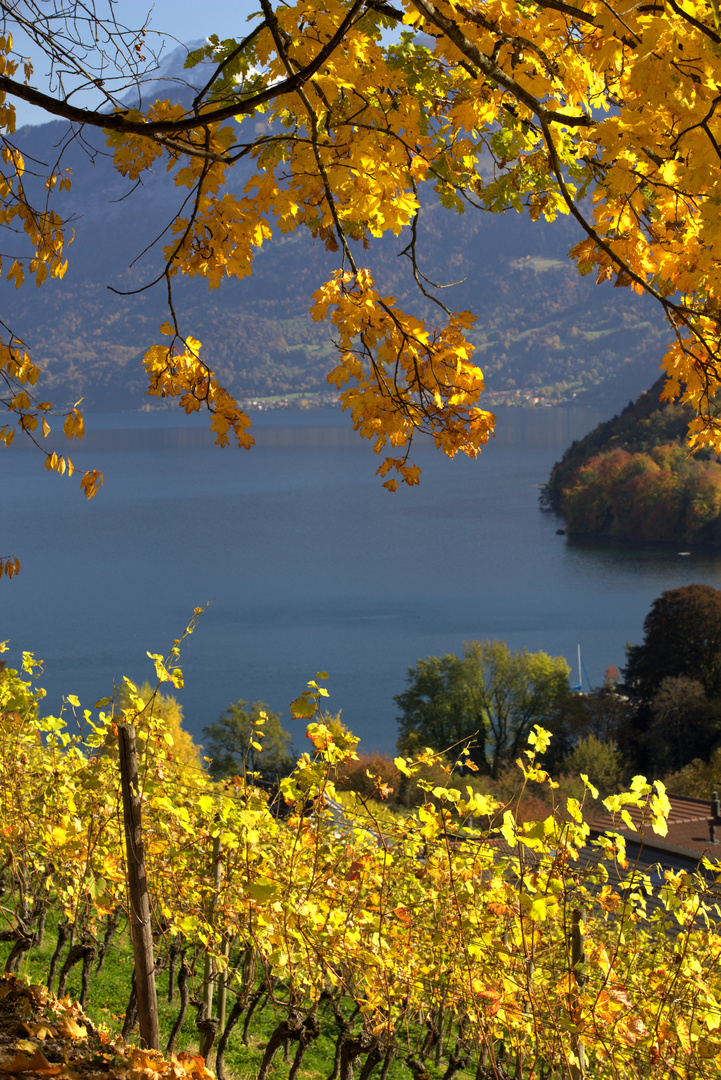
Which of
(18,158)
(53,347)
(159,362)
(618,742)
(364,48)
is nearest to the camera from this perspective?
(364,48)

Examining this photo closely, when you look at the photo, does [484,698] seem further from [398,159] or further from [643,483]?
[643,483]

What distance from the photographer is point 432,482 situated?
81.6 meters

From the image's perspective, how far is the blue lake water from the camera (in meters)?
32.1

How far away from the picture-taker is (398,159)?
6.76ft

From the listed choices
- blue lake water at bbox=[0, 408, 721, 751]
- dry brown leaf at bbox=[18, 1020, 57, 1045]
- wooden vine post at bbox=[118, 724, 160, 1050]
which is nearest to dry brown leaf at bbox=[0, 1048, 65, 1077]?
dry brown leaf at bbox=[18, 1020, 57, 1045]

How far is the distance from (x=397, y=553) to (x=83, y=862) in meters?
48.6

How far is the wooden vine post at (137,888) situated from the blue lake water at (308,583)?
20.6 m

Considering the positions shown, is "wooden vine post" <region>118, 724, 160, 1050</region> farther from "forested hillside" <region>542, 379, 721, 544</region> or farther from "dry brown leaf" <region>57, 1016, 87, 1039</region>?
"forested hillside" <region>542, 379, 721, 544</region>

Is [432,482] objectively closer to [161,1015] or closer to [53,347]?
[161,1015]

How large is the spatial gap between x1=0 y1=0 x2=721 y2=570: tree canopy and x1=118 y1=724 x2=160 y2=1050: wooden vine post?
2.35 feet

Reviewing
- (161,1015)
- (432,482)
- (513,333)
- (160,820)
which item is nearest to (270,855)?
(160,820)

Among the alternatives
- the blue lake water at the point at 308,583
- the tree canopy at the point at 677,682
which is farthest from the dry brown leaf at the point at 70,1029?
the blue lake water at the point at 308,583

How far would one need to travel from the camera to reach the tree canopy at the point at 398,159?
1735 millimetres

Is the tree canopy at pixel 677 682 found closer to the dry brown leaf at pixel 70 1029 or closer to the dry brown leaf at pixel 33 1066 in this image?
the dry brown leaf at pixel 70 1029
